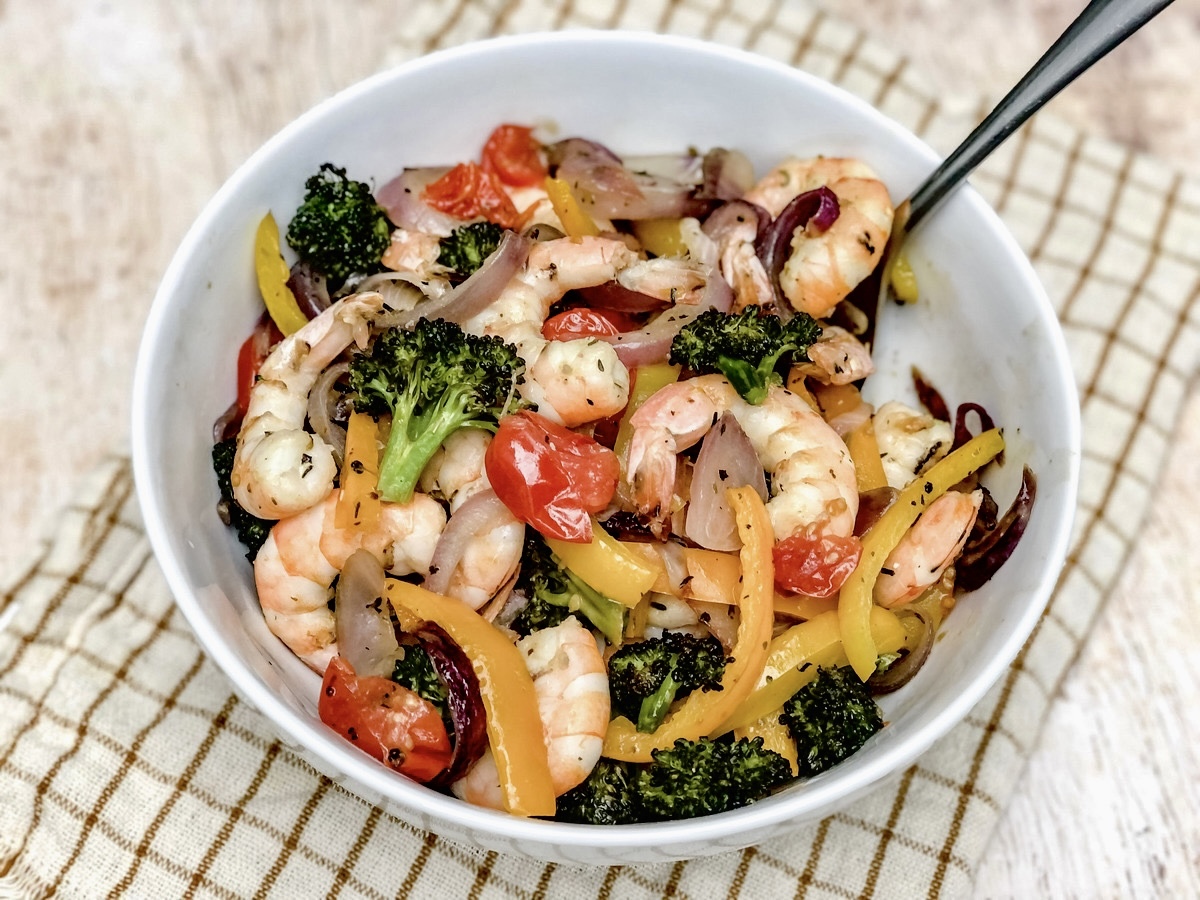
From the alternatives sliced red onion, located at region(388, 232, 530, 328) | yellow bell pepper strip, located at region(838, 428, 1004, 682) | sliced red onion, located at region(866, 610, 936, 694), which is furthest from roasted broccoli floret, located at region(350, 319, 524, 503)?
sliced red onion, located at region(866, 610, 936, 694)

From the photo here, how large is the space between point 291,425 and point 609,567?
0.73 meters

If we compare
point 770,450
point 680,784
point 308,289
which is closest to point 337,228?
point 308,289

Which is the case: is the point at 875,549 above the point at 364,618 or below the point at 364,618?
above

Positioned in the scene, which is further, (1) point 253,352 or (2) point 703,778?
(1) point 253,352

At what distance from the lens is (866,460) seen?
241 centimetres

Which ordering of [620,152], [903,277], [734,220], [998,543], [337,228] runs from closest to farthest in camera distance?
[998,543], [337,228], [734,220], [903,277], [620,152]

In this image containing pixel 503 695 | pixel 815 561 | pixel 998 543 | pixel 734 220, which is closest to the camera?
pixel 503 695

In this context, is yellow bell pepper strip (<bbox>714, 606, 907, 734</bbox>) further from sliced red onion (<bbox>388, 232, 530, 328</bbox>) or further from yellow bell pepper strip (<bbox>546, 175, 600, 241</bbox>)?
yellow bell pepper strip (<bbox>546, 175, 600, 241</bbox>)

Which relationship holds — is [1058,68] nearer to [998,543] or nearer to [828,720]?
[998,543]

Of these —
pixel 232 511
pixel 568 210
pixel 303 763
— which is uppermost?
pixel 568 210

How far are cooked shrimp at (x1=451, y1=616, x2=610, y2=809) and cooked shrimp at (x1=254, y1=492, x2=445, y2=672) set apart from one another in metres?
0.30

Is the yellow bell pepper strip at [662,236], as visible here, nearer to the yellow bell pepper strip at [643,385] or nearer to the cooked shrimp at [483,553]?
the yellow bell pepper strip at [643,385]

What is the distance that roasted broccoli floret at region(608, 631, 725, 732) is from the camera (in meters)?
2.13

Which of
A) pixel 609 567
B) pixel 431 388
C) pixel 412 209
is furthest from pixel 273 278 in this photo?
pixel 609 567
